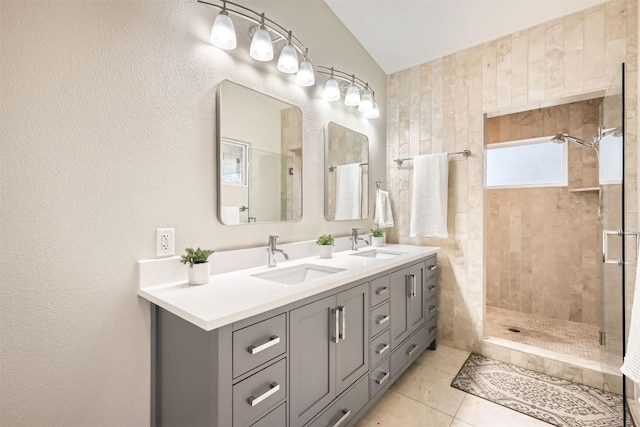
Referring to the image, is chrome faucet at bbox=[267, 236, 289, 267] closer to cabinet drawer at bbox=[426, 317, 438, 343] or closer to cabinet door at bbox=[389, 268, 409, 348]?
cabinet door at bbox=[389, 268, 409, 348]

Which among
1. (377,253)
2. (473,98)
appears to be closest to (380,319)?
(377,253)

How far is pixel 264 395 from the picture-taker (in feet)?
3.35

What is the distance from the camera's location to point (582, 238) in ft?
9.29

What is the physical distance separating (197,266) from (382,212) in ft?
5.83

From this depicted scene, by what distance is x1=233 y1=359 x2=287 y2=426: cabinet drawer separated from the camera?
0.97m

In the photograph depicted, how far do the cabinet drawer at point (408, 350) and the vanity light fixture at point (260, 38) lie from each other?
5.83 feet

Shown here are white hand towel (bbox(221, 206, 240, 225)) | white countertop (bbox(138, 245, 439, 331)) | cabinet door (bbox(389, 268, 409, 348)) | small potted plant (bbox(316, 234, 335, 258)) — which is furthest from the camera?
small potted plant (bbox(316, 234, 335, 258))

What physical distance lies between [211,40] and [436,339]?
8.70 feet

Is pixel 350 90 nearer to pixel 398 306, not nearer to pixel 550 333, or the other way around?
pixel 398 306

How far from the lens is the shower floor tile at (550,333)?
7.25ft

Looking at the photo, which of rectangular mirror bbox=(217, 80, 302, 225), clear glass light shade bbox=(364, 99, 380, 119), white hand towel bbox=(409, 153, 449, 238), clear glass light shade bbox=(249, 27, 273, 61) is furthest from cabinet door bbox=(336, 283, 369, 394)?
clear glass light shade bbox=(364, 99, 380, 119)

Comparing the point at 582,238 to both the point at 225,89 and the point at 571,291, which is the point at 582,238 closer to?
the point at 571,291

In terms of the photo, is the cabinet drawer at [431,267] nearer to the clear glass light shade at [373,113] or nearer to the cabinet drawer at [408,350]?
the cabinet drawer at [408,350]

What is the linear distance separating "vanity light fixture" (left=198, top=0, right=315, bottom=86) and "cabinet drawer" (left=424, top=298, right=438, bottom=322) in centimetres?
182
